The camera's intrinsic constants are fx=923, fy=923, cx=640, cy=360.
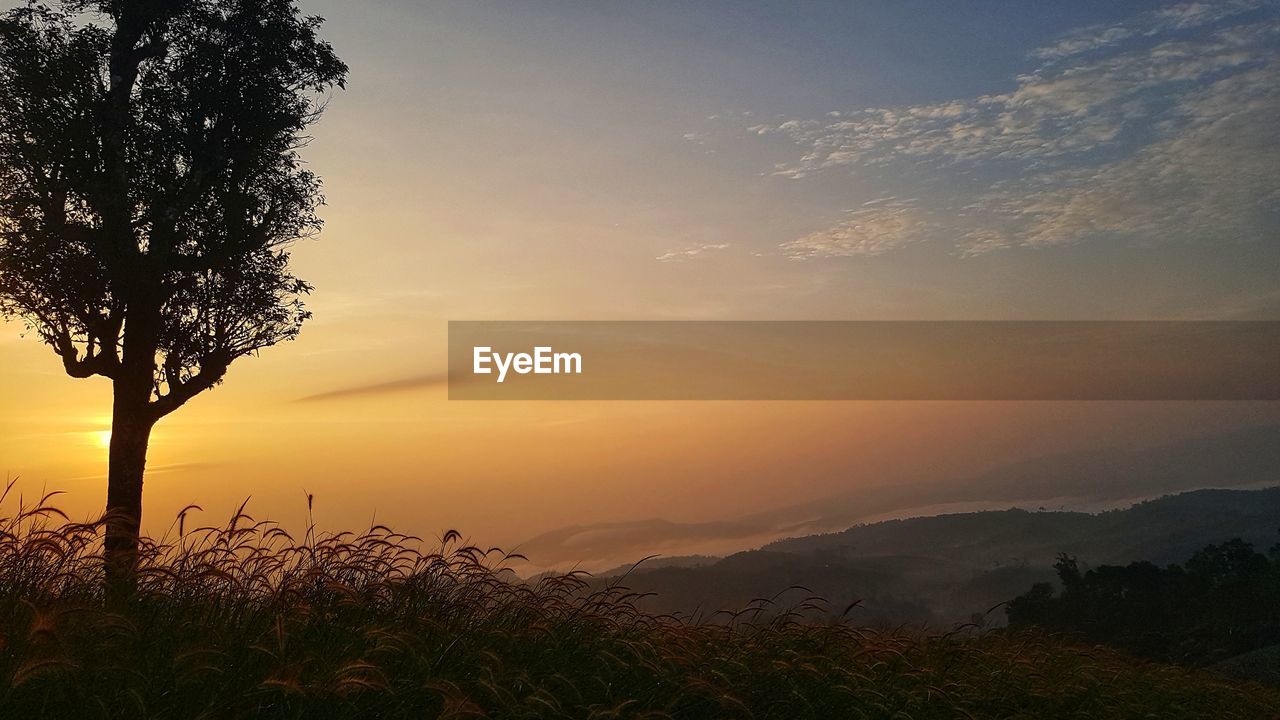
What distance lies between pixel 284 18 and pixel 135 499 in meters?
12.5

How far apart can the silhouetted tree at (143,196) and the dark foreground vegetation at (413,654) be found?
1142cm

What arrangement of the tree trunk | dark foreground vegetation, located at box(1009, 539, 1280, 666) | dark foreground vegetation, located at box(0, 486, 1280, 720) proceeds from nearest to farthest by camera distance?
dark foreground vegetation, located at box(0, 486, 1280, 720) → the tree trunk → dark foreground vegetation, located at box(1009, 539, 1280, 666)

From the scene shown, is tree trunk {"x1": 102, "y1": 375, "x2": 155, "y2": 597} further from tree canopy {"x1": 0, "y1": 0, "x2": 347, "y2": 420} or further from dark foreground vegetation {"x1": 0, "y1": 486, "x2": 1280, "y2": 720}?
dark foreground vegetation {"x1": 0, "y1": 486, "x2": 1280, "y2": 720}

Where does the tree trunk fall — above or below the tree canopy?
below

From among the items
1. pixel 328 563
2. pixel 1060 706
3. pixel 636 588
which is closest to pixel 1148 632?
pixel 1060 706

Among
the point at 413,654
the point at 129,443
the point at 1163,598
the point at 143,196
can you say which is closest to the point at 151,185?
the point at 143,196

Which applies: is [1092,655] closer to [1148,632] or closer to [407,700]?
[1148,632]

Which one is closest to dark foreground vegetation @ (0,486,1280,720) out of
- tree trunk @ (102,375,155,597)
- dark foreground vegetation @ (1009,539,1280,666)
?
tree trunk @ (102,375,155,597)

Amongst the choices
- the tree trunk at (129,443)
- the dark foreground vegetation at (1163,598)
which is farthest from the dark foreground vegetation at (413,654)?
the dark foreground vegetation at (1163,598)

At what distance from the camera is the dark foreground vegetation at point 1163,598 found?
1225 inches

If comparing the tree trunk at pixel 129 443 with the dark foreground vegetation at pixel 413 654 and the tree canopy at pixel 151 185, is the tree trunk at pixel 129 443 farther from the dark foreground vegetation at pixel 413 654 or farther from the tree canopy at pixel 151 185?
the dark foreground vegetation at pixel 413 654

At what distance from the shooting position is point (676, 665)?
30.4 feet

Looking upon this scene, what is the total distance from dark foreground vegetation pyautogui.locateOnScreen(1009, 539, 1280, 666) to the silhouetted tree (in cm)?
2708

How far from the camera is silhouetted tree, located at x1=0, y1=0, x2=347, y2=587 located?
2066 centimetres
